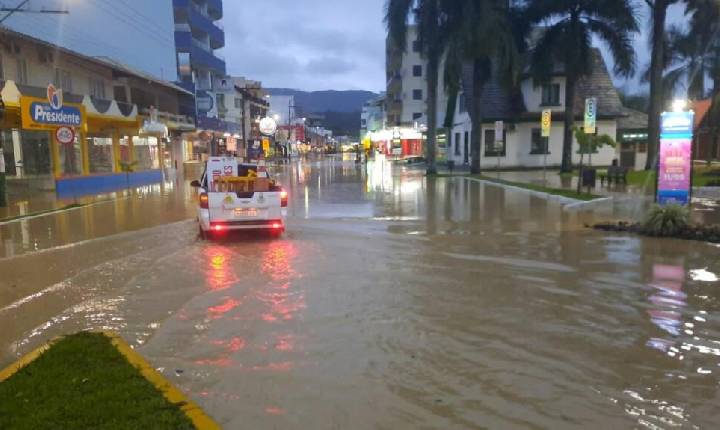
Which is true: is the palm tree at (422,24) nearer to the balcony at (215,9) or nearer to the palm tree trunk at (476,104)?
the palm tree trunk at (476,104)

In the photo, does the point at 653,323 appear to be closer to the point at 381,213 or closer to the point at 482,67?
the point at 381,213

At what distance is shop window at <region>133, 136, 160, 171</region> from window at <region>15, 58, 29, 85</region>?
785 centimetres

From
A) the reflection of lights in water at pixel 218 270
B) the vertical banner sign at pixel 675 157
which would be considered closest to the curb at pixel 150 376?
the reflection of lights in water at pixel 218 270

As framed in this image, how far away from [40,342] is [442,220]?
1079 cm

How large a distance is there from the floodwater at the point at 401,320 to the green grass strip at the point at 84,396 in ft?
1.45

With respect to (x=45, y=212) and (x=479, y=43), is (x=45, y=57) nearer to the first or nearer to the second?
(x=45, y=212)

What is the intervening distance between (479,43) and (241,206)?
22480 millimetres

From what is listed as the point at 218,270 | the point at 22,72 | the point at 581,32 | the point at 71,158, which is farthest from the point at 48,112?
the point at 581,32

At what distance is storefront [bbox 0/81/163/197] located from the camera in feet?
72.6

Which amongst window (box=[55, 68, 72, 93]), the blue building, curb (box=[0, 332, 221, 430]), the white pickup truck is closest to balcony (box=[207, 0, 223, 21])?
the blue building

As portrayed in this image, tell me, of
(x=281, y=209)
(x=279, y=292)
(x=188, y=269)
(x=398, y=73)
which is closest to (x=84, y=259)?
(x=188, y=269)

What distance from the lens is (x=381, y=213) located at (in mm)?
16859

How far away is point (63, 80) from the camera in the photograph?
30656mm

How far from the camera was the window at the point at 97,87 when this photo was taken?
34094 mm
